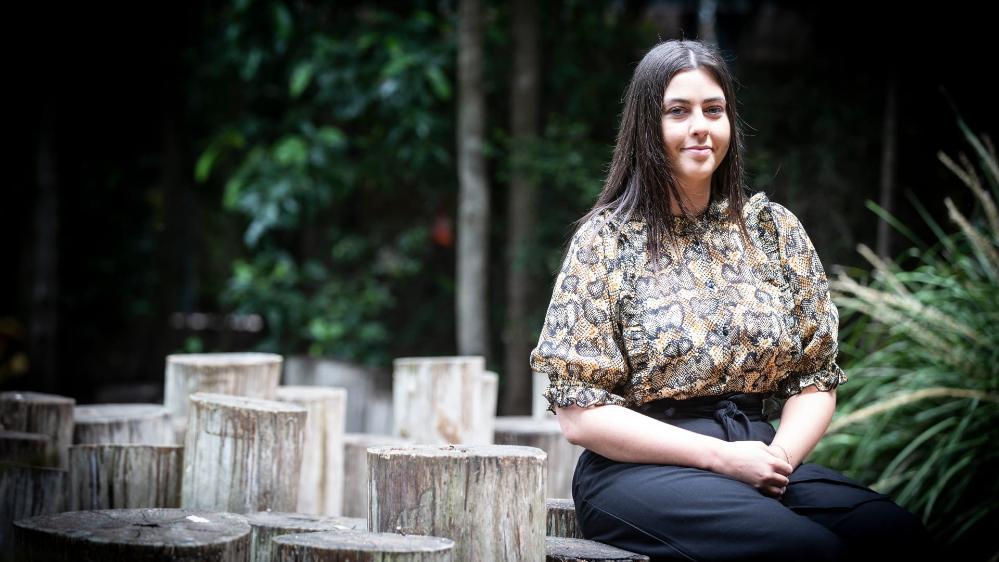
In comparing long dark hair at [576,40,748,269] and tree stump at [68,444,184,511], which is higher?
long dark hair at [576,40,748,269]

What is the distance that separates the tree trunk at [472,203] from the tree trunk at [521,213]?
349 mm

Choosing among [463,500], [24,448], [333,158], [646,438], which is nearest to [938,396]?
[646,438]

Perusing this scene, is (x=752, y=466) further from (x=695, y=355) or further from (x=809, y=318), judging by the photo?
(x=809, y=318)

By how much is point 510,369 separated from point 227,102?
3.46 meters

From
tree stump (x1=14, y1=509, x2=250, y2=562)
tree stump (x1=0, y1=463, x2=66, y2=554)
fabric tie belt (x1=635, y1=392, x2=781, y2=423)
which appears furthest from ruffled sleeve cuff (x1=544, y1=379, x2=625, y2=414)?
tree stump (x1=0, y1=463, x2=66, y2=554)

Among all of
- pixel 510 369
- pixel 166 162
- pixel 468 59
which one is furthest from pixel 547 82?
pixel 166 162

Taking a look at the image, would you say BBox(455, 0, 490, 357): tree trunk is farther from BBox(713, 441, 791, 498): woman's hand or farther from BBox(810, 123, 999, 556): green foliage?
BBox(713, 441, 791, 498): woman's hand

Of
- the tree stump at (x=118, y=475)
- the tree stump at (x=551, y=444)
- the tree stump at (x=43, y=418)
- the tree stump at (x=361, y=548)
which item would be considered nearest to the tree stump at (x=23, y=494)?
the tree stump at (x=118, y=475)

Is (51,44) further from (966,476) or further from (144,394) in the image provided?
(966,476)

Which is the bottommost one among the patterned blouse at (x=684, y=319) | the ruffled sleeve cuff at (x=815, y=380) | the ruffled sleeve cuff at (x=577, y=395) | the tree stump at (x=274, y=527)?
the tree stump at (x=274, y=527)

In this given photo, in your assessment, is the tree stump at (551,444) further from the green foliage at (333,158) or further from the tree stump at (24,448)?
the green foliage at (333,158)

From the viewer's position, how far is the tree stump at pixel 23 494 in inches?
105

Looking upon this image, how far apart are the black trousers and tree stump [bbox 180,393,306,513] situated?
31.9 inches

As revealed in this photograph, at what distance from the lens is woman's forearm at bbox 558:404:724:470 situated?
219 centimetres
